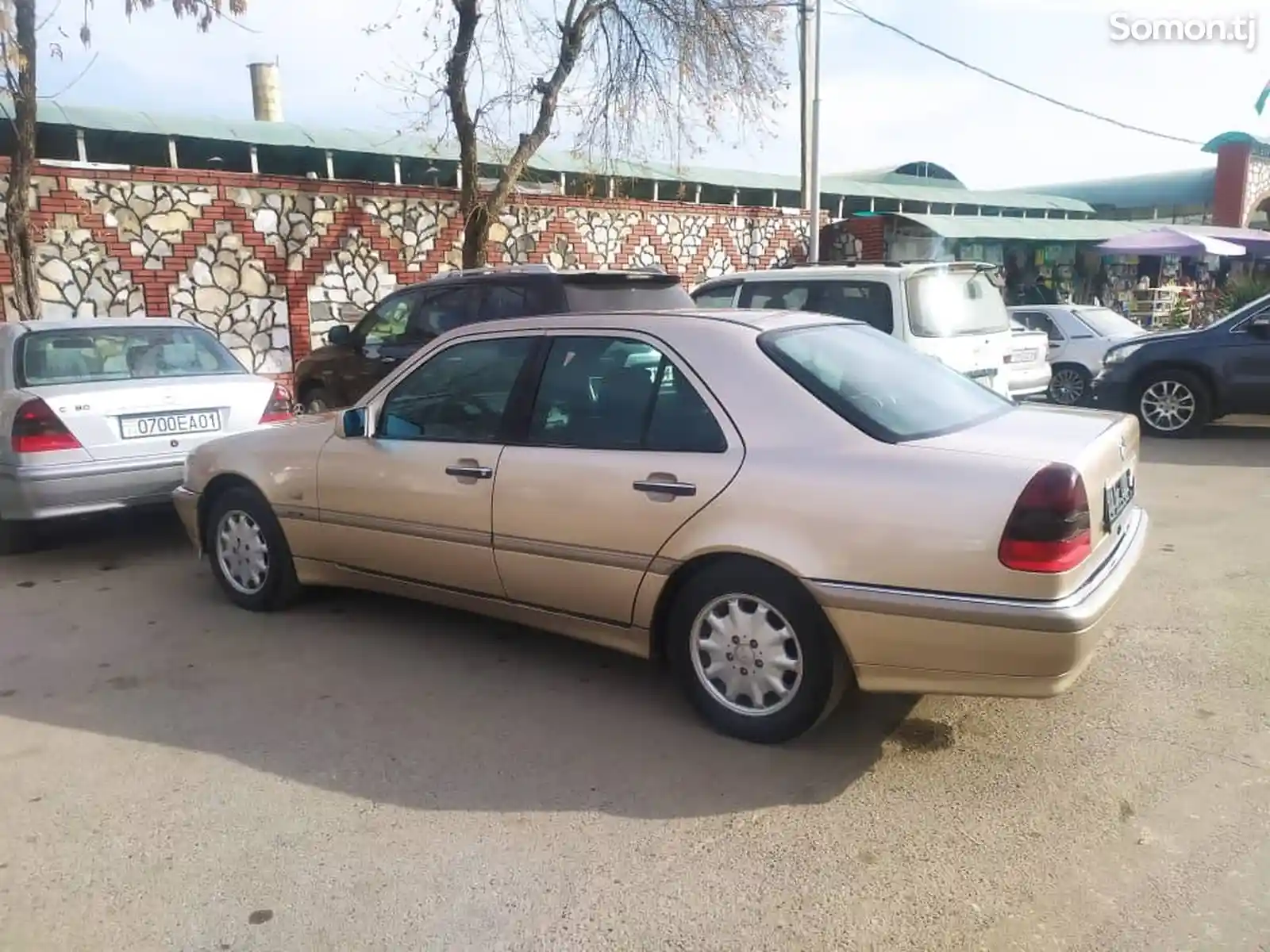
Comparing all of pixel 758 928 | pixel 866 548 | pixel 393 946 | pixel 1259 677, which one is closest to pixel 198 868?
pixel 393 946

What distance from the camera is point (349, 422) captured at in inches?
181

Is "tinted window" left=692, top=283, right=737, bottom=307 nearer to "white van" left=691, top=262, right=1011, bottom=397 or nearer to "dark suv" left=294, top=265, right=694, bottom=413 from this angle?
"white van" left=691, top=262, right=1011, bottom=397

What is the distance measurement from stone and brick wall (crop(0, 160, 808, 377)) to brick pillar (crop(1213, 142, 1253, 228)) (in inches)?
986

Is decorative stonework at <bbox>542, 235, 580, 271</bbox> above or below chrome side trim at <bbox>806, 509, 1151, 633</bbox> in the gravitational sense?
above

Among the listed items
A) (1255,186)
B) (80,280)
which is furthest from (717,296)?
(1255,186)

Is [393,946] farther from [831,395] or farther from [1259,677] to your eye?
[1259,677]

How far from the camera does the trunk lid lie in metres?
5.95

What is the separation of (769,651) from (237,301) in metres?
11.1

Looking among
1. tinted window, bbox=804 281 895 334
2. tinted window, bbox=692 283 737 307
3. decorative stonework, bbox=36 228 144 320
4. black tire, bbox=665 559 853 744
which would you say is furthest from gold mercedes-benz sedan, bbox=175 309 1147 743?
decorative stonework, bbox=36 228 144 320

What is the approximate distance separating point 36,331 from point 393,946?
5.43m

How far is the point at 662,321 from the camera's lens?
3.94 metres

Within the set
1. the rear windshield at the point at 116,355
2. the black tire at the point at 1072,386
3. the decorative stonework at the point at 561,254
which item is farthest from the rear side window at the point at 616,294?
the decorative stonework at the point at 561,254

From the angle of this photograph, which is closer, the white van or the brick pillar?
the white van

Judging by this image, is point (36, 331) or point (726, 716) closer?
point (726, 716)
